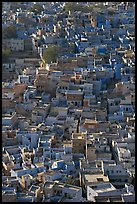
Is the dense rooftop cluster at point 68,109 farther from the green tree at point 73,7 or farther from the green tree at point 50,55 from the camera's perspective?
the green tree at point 73,7

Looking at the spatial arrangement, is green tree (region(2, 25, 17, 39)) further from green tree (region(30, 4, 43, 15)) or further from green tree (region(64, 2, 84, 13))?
green tree (region(64, 2, 84, 13))

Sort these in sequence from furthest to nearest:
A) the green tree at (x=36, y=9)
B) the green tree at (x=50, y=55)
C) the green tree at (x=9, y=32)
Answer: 1. the green tree at (x=36, y=9)
2. the green tree at (x=9, y=32)
3. the green tree at (x=50, y=55)

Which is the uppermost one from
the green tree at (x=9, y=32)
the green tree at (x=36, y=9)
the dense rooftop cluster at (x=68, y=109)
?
the green tree at (x=36, y=9)

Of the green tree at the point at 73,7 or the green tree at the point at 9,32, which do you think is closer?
the green tree at the point at 9,32

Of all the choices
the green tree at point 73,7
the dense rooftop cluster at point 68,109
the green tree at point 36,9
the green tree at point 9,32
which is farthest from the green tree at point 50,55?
the green tree at point 36,9

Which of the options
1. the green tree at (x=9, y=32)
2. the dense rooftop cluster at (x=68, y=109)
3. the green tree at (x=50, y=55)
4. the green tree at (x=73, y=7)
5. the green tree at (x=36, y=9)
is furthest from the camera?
the green tree at (x=36, y=9)

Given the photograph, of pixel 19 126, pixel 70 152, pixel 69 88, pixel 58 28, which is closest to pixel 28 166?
pixel 70 152

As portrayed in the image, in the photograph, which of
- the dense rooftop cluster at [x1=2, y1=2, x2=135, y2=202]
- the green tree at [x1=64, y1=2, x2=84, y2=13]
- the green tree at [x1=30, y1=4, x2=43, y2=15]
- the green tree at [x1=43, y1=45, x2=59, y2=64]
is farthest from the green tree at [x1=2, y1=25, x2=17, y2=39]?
the green tree at [x1=64, y1=2, x2=84, y2=13]

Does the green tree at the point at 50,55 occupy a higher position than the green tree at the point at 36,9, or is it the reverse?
the green tree at the point at 36,9

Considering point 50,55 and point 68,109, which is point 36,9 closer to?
point 50,55
